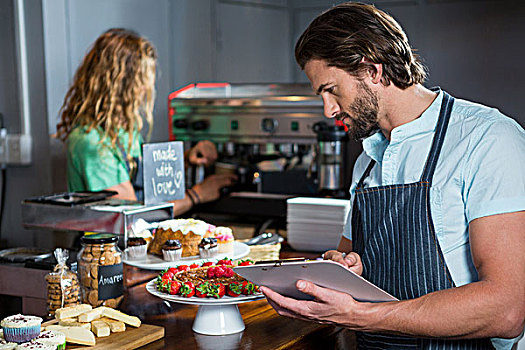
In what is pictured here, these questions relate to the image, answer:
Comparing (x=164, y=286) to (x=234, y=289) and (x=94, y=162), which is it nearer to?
(x=234, y=289)

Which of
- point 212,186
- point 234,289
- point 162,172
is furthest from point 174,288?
point 212,186

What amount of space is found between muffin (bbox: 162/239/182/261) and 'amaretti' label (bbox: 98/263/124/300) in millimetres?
298

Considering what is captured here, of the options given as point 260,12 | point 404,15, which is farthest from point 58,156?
point 404,15

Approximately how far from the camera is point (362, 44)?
57.5 inches

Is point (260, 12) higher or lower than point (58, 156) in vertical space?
higher

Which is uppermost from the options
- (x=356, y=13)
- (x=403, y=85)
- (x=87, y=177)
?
(x=356, y=13)

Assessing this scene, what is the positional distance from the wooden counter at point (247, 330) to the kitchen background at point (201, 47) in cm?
212

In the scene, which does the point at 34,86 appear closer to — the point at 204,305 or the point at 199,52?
the point at 199,52

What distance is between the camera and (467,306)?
49.8 inches

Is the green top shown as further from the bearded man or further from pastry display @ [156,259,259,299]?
the bearded man

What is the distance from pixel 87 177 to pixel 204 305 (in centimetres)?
159

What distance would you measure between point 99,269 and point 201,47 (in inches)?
114

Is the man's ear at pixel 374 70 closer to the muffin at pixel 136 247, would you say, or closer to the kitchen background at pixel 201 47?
the muffin at pixel 136 247

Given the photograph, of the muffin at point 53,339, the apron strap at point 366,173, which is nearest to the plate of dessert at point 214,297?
the muffin at point 53,339
